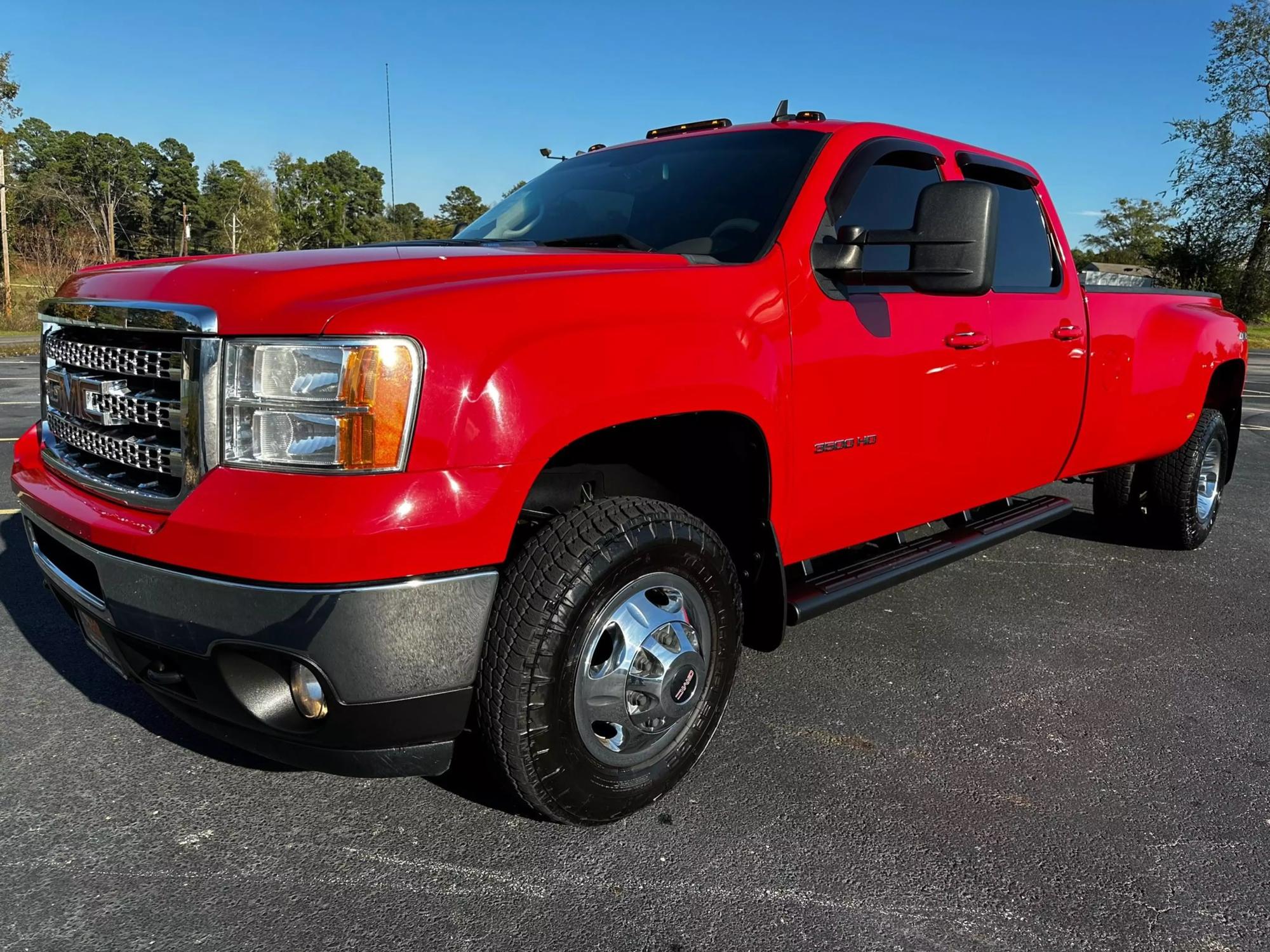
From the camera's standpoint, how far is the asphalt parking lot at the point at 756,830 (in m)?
2.04

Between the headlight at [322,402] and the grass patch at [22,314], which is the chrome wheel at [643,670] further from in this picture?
the grass patch at [22,314]

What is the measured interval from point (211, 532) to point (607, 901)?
46.9 inches

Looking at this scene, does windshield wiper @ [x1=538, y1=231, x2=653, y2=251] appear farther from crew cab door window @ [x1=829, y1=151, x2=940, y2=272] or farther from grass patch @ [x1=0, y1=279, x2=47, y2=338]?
grass patch @ [x1=0, y1=279, x2=47, y2=338]

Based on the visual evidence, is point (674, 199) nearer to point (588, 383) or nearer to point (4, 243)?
point (588, 383)

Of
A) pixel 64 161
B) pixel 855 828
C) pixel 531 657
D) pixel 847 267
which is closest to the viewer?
pixel 531 657

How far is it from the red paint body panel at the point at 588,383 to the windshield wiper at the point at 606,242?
0.32 m

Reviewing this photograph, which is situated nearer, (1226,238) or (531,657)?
(531,657)

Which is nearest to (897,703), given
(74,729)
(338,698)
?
(338,698)

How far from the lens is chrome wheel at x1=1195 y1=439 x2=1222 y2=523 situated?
5348 millimetres

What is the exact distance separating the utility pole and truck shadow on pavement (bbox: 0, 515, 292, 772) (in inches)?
739

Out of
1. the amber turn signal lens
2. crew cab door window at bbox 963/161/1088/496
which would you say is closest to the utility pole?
crew cab door window at bbox 963/161/1088/496

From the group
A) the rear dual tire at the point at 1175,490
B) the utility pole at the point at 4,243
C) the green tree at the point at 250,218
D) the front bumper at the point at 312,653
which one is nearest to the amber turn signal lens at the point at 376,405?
the front bumper at the point at 312,653

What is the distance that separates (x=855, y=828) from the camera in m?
2.43

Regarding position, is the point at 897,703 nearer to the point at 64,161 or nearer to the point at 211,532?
the point at 211,532
